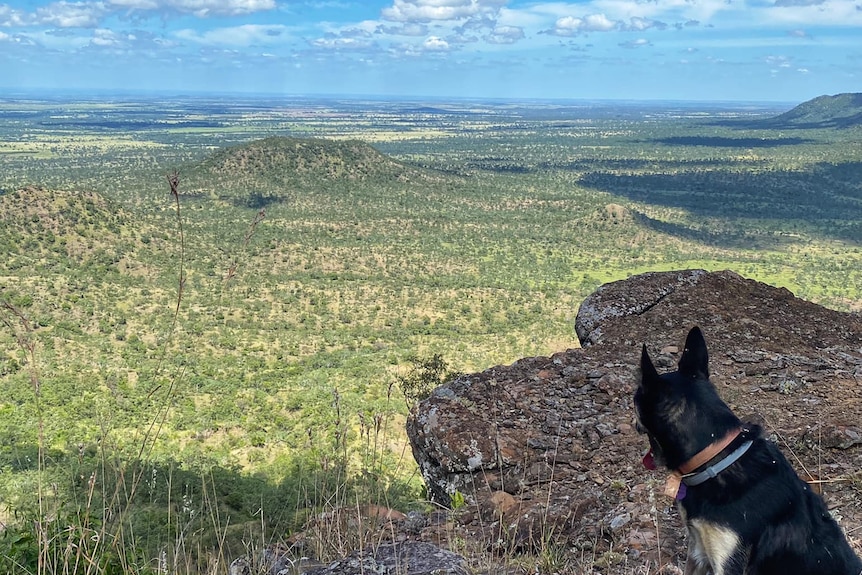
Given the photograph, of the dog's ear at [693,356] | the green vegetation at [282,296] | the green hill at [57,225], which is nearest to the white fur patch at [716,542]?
the dog's ear at [693,356]

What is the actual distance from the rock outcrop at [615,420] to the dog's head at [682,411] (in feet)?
0.99

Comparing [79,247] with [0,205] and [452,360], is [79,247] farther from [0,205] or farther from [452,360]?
[452,360]

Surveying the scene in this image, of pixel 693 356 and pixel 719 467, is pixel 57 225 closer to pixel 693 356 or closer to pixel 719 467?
pixel 693 356

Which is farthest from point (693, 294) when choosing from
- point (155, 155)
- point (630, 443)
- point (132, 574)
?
point (155, 155)

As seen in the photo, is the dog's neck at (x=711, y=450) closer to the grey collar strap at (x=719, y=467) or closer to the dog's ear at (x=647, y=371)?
the grey collar strap at (x=719, y=467)

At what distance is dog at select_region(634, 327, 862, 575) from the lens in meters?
2.24

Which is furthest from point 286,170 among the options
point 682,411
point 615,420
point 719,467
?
point 719,467

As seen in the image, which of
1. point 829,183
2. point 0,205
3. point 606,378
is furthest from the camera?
point 829,183

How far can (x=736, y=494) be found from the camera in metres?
2.26

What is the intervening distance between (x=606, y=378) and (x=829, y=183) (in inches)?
4259

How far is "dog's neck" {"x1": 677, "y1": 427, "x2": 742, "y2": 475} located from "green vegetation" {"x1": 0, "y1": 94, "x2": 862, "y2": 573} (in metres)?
1.23

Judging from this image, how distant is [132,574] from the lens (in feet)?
7.83

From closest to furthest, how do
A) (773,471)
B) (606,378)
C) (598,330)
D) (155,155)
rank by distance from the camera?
(773,471) → (606,378) → (598,330) → (155,155)

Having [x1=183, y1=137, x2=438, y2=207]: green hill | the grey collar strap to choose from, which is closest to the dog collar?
the grey collar strap
